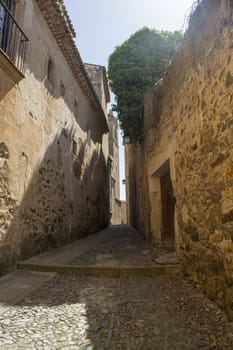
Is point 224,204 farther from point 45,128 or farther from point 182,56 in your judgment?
point 45,128

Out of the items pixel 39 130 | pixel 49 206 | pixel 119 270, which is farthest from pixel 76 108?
pixel 119 270

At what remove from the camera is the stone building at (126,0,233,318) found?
2.14m

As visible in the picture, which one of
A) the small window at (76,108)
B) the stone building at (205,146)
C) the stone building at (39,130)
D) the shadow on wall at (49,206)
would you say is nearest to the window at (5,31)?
the stone building at (39,130)

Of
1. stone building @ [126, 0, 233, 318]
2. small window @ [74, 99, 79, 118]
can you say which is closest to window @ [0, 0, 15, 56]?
stone building @ [126, 0, 233, 318]

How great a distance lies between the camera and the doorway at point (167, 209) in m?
5.46

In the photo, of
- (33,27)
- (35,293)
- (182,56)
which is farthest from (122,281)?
(33,27)

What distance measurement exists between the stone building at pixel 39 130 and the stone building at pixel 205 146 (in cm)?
269

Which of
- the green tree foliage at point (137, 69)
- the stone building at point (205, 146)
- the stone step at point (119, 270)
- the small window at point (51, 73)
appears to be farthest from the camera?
the green tree foliage at point (137, 69)

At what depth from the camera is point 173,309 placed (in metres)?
2.20

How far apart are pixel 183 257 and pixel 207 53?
2582mm

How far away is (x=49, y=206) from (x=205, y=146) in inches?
158

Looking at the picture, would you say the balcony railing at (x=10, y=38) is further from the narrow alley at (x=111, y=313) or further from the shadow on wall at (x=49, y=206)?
the narrow alley at (x=111, y=313)

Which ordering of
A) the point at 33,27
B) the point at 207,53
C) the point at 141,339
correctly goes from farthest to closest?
the point at 33,27, the point at 207,53, the point at 141,339

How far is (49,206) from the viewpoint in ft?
17.9
